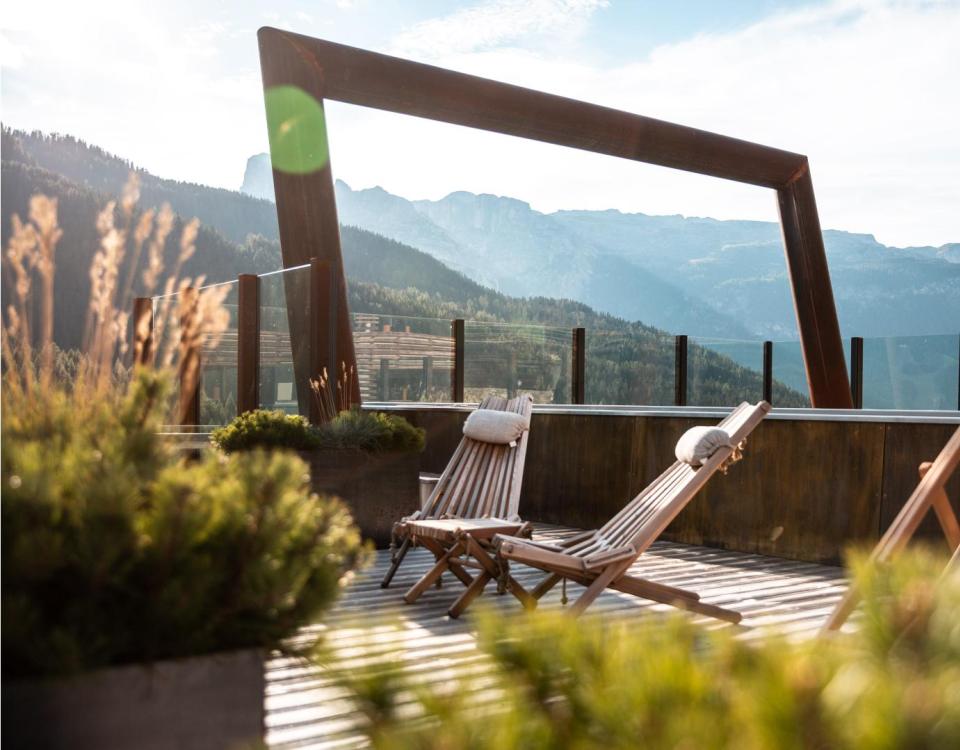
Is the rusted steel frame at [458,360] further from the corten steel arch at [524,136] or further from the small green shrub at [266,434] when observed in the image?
the small green shrub at [266,434]

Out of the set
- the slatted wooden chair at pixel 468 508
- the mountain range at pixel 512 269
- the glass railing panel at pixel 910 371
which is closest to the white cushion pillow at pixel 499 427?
the slatted wooden chair at pixel 468 508

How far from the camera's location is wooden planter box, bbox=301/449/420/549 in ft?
19.6

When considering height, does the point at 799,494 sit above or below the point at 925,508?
below

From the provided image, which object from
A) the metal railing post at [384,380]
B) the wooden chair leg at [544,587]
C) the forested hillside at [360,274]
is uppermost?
the forested hillside at [360,274]

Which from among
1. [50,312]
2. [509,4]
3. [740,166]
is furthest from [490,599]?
[509,4]

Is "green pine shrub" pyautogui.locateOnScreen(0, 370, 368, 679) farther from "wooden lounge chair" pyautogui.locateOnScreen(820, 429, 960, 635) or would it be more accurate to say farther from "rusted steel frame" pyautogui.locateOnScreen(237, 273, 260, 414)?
"rusted steel frame" pyautogui.locateOnScreen(237, 273, 260, 414)

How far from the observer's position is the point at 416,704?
2.94 feet

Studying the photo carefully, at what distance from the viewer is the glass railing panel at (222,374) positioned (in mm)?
7891

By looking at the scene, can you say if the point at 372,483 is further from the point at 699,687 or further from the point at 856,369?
the point at 856,369

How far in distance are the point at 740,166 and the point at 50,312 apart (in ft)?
28.3

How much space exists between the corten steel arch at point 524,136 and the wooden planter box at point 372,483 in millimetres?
762

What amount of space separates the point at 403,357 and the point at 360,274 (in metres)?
23.0

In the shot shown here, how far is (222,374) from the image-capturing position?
796cm

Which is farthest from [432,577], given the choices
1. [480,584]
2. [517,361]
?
[517,361]
